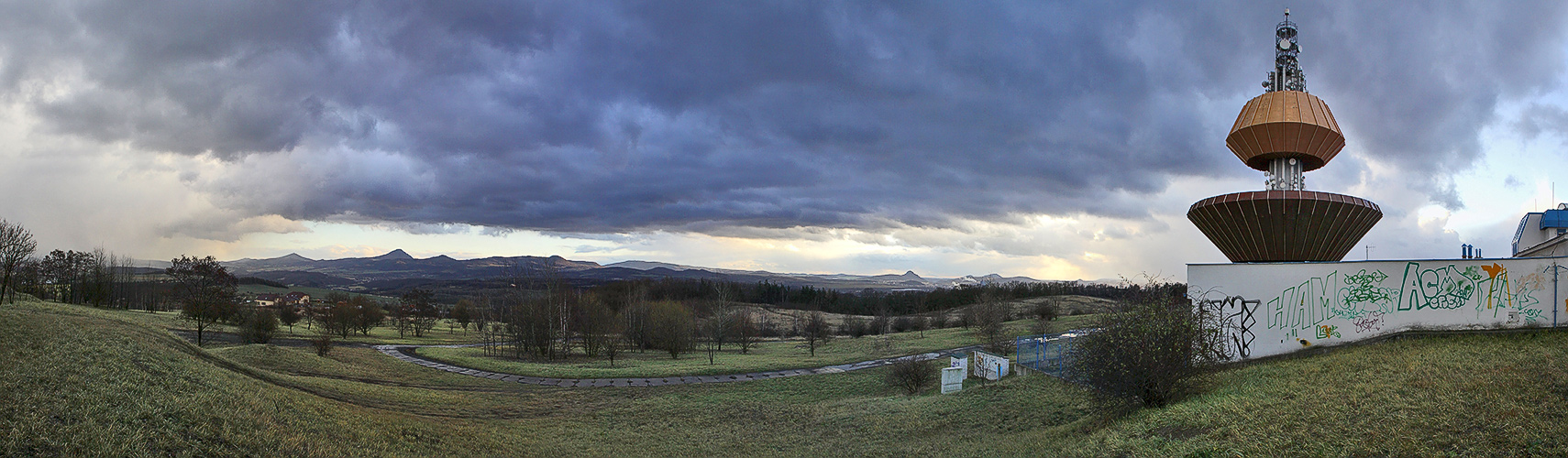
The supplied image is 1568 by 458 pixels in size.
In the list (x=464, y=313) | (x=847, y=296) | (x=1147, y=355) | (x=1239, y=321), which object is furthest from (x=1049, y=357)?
(x=847, y=296)

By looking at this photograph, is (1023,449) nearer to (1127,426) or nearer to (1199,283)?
(1127,426)

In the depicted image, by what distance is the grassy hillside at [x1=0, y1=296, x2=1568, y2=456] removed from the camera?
7.91m

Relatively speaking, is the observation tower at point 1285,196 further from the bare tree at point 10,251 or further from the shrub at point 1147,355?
the bare tree at point 10,251

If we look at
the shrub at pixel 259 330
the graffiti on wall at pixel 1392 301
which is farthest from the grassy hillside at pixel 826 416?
the shrub at pixel 259 330

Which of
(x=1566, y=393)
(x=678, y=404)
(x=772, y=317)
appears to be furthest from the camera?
(x=772, y=317)

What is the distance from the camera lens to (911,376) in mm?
23766

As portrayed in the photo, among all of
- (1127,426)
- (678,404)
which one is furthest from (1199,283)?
(678,404)

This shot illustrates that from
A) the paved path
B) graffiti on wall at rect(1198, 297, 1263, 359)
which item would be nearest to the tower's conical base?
graffiti on wall at rect(1198, 297, 1263, 359)

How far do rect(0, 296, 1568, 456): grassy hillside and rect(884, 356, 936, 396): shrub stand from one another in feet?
7.06

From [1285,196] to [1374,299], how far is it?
13.7 feet

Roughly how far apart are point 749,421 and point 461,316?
64984 millimetres

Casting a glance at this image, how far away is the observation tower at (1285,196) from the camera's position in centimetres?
1873

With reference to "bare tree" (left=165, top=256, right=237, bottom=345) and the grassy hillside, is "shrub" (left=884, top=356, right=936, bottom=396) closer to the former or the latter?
the grassy hillside

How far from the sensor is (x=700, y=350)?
52.3 metres
